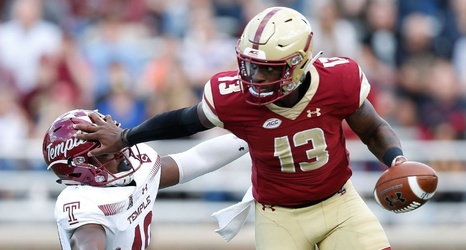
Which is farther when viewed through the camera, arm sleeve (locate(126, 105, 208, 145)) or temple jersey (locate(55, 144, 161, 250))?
arm sleeve (locate(126, 105, 208, 145))

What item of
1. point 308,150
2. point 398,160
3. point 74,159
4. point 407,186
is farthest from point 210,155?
point 407,186

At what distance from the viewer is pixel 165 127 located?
5.95m

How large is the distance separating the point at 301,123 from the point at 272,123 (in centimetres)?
15

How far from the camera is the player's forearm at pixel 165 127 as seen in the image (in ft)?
19.4

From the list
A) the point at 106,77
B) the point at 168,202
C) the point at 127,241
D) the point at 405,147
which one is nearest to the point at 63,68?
the point at 106,77

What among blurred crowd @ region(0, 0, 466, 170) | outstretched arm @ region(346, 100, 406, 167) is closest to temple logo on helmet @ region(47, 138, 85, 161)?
outstretched arm @ region(346, 100, 406, 167)

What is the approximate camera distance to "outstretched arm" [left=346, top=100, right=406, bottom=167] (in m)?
5.98

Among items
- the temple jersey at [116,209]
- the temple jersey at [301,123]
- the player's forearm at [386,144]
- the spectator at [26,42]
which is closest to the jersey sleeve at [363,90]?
the temple jersey at [301,123]

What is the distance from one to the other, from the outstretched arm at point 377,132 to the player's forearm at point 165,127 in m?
0.81

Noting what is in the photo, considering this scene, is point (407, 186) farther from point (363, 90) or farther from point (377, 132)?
point (363, 90)

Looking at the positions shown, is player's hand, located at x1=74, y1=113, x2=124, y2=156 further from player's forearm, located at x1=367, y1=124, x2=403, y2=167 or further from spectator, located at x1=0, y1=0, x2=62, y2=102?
spectator, located at x1=0, y1=0, x2=62, y2=102

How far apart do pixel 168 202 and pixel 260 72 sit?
164 inches

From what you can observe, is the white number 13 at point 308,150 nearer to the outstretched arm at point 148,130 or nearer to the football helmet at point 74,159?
the outstretched arm at point 148,130

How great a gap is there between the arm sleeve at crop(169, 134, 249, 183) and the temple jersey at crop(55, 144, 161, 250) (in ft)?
Answer: 0.82
